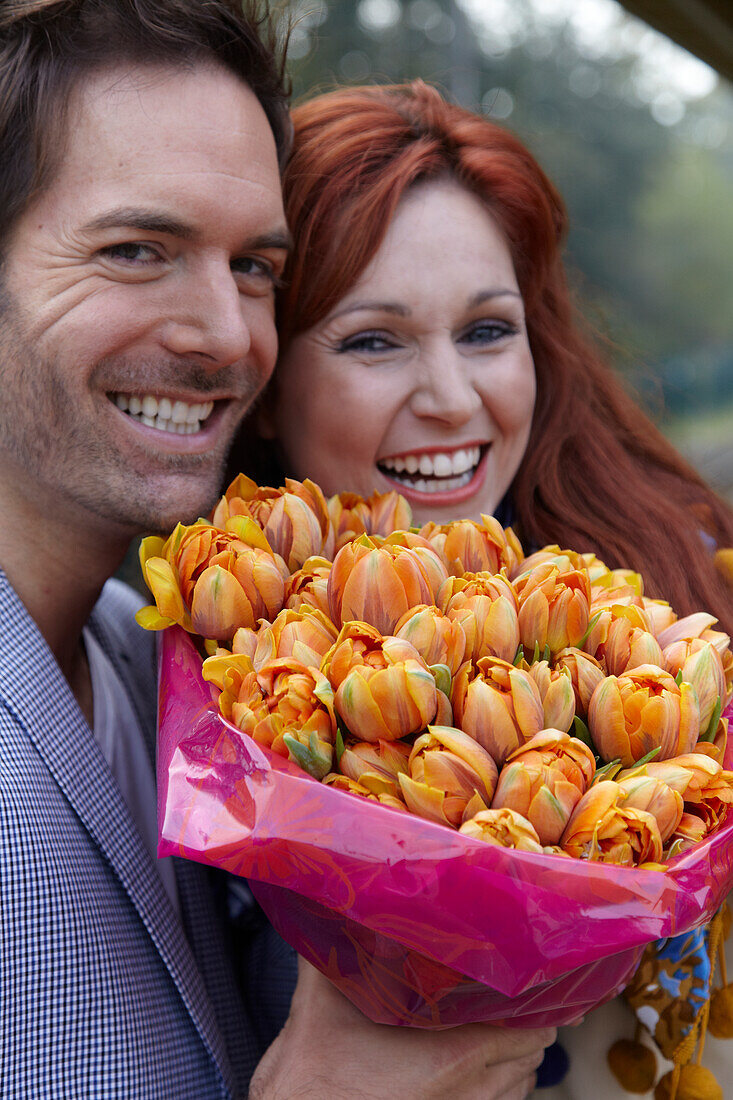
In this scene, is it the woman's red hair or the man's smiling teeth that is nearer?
the man's smiling teeth

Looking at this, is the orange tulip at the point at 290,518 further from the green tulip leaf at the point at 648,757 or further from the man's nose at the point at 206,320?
the green tulip leaf at the point at 648,757

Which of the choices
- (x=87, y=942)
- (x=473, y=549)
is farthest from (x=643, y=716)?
(x=87, y=942)

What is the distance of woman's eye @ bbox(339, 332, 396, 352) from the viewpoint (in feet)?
6.51

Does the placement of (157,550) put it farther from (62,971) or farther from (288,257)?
(288,257)

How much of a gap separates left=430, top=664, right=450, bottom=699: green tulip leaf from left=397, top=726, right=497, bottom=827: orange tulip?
7 centimetres

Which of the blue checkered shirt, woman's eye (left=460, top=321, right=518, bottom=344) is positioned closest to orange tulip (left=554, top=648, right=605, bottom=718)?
the blue checkered shirt

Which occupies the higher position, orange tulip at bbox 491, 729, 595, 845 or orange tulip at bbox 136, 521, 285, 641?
orange tulip at bbox 491, 729, 595, 845

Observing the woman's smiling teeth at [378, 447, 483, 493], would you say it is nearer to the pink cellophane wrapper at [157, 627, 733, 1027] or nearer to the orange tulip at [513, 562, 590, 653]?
the orange tulip at [513, 562, 590, 653]

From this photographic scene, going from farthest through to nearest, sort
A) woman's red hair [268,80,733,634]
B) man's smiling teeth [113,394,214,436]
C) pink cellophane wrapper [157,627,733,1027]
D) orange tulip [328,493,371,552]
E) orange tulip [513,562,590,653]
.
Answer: woman's red hair [268,80,733,634] → man's smiling teeth [113,394,214,436] → orange tulip [328,493,371,552] → orange tulip [513,562,590,653] → pink cellophane wrapper [157,627,733,1027]

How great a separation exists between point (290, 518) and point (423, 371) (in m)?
0.68

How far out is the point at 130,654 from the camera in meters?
2.28

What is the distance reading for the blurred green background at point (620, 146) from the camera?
6652 millimetres

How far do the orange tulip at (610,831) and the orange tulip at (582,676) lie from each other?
0.46 feet

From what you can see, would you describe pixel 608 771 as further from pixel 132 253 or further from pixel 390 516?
pixel 132 253
